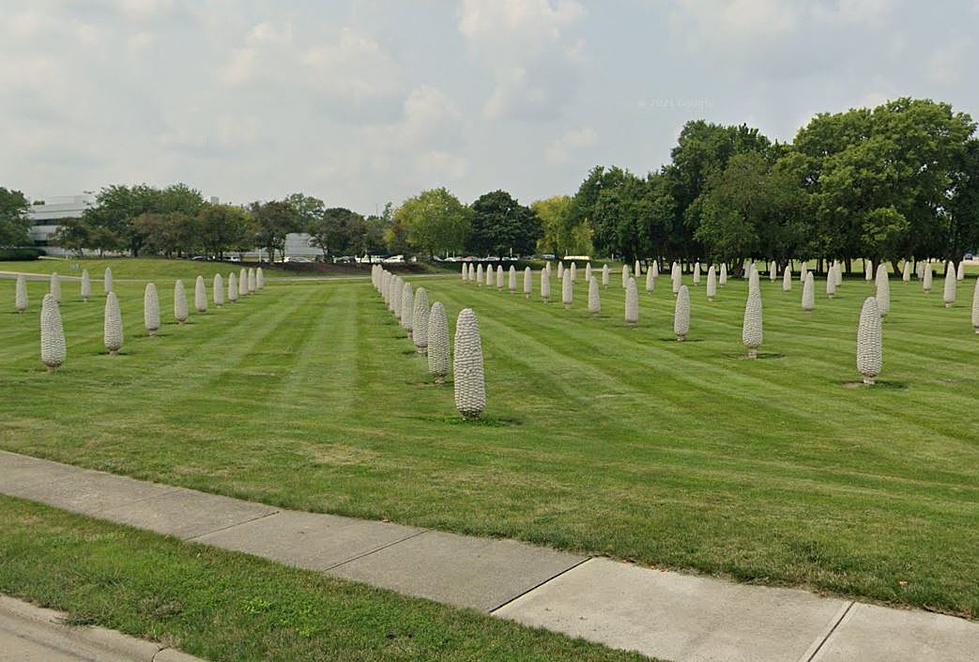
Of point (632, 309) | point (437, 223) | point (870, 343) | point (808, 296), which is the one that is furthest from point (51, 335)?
point (437, 223)

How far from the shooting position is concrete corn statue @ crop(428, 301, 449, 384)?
1797 cm

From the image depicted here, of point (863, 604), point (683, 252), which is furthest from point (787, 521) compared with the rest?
point (683, 252)

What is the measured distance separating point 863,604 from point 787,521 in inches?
71.0

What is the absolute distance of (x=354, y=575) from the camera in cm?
633

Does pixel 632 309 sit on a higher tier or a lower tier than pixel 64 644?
higher

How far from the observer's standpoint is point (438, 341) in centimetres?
1834

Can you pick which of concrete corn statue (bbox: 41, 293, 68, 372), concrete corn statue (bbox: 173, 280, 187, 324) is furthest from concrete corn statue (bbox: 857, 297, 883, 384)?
concrete corn statue (bbox: 173, 280, 187, 324)

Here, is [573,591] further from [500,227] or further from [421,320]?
[500,227]

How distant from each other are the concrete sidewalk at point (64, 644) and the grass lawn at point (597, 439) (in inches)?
113

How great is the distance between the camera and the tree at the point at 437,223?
11112 centimetres

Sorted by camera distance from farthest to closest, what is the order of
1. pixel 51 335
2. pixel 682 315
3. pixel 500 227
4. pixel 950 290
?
pixel 500 227 < pixel 950 290 < pixel 682 315 < pixel 51 335

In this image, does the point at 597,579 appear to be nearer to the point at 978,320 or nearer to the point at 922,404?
the point at 922,404

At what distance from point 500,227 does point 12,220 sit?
225 feet

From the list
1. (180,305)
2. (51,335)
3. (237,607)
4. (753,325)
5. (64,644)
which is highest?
(753,325)
